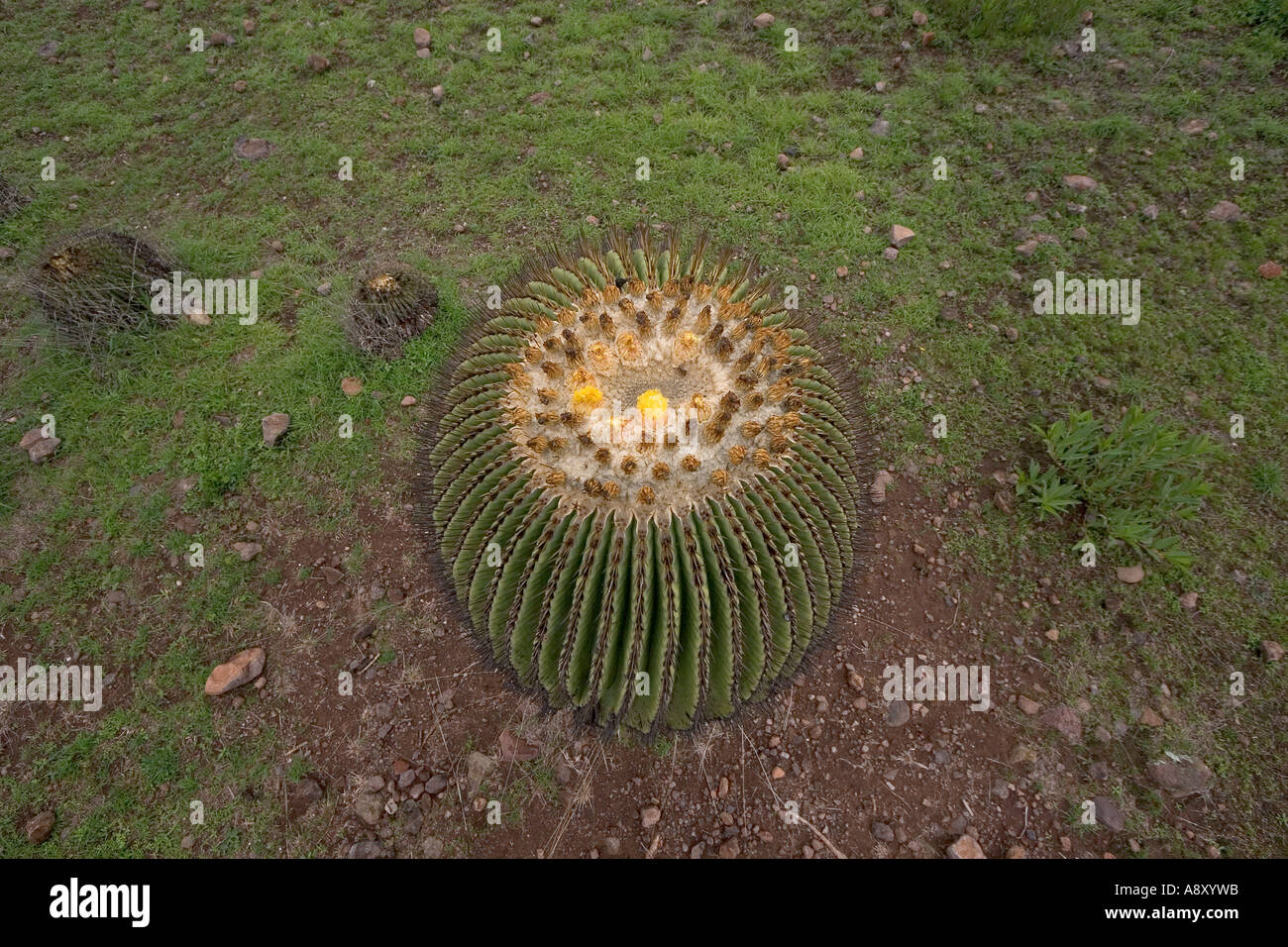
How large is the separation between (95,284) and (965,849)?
7.17m

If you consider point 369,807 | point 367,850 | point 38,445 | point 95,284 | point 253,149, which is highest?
point 253,149

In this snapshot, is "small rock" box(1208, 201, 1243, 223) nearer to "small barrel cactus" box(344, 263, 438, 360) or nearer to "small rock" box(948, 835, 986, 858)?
"small rock" box(948, 835, 986, 858)

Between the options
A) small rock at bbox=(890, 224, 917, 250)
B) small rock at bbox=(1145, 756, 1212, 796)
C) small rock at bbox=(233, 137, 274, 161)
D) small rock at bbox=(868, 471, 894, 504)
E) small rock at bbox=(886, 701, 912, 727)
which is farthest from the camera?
small rock at bbox=(233, 137, 274, 161)

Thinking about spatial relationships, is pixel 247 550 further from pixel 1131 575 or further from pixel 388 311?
pixel 1131 575

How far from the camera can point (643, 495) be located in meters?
2.60

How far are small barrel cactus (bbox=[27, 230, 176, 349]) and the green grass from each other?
0.23m

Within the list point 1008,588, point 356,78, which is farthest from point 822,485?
point 356,78

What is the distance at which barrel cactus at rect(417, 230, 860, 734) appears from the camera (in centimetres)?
269

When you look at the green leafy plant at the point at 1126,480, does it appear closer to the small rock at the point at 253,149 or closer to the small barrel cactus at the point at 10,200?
the small rock at the point at 253,149

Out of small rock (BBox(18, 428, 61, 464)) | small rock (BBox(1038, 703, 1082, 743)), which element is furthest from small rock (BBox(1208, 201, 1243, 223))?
small rock (BBox(18, 428, 61, 464))

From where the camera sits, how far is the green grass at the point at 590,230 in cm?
427

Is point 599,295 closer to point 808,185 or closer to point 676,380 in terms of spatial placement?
point 676,380

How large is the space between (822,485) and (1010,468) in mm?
2526

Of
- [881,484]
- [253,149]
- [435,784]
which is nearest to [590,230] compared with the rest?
[881,484]
